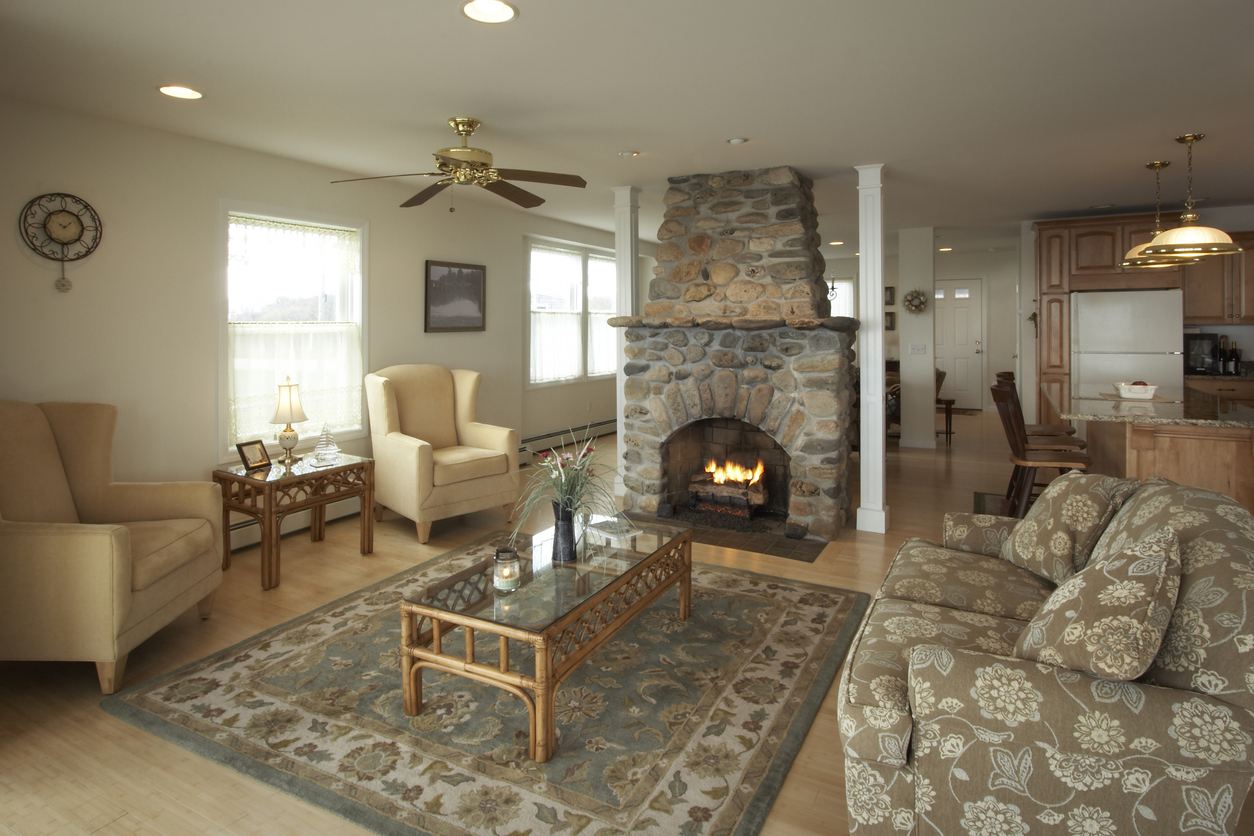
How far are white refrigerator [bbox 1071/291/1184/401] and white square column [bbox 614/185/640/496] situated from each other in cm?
381

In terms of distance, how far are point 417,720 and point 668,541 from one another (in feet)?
4.08

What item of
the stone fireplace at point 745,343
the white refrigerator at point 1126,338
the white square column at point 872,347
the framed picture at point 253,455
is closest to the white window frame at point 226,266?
the framed picture at point 253,455

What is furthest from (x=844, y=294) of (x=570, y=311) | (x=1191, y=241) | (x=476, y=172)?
(x=476, y=172)

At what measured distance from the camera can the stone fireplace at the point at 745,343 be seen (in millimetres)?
4582

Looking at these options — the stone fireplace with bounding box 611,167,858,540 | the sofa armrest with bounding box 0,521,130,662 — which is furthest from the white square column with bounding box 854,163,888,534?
the sofa armrest with bounding box 0,521,130,662

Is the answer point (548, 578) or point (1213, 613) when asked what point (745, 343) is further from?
point (1213, 613)

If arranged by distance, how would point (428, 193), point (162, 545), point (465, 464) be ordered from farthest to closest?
point (465, 464) → point (428, 193) → point (162, 545)

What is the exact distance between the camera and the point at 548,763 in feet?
7.32

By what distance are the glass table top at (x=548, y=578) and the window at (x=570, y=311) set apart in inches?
153

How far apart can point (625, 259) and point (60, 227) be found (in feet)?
10.7

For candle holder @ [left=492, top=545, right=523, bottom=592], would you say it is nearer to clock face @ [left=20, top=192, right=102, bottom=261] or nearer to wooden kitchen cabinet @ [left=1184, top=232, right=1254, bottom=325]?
clock face @ [left=20, top=192, right=102, bottom=261]

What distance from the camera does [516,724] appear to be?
8.05 feet

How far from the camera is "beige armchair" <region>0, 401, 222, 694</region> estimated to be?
2586mm

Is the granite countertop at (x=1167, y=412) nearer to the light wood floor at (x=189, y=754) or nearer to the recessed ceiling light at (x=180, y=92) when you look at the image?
the light wood floor at (x=189, y=754)
